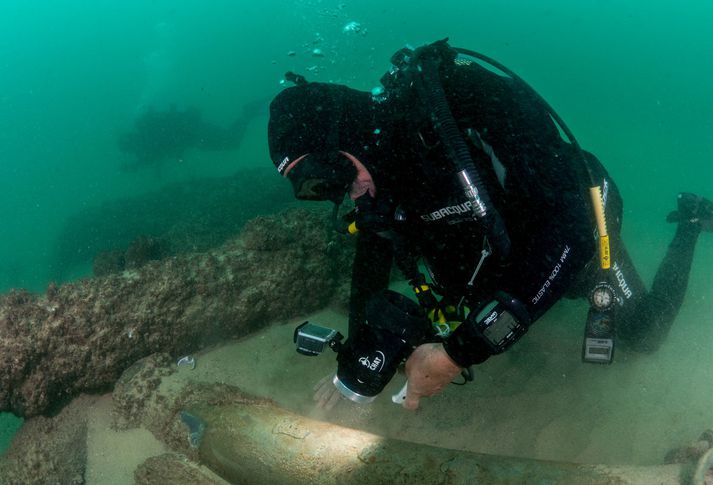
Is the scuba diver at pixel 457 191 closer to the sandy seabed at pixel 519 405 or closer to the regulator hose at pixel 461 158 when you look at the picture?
the regulator hose at pixel 461 158

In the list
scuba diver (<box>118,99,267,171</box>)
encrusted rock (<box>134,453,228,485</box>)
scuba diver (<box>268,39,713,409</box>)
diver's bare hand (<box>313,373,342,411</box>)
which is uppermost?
scuba diver (<box>268,39,713,409</box>)

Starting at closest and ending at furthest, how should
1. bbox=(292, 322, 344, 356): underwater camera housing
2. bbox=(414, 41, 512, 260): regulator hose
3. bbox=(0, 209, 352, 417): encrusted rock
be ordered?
bbox=(414, 41, 512, 260): regulator hose, bbox=(292, 322, 344, 356): underwater camera housing, bbox=(0, 209, 352, 417): encrusted rock

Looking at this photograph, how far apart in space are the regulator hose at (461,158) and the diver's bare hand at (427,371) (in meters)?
0.64

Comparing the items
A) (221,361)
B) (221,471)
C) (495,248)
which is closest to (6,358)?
(221,361)

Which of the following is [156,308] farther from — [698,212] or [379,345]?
[698,212]

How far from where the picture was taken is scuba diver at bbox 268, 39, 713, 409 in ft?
6.91

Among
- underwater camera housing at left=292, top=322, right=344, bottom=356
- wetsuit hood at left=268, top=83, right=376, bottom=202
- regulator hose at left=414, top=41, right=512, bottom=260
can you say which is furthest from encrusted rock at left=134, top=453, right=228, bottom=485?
regulator hose at left=414, top=41, right=512, bottom=260

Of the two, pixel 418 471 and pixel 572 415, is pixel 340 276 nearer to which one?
pixel 572 415

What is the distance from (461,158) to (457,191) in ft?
1.08

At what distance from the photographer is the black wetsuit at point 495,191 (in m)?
2.13

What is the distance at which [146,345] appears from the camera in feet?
12.6

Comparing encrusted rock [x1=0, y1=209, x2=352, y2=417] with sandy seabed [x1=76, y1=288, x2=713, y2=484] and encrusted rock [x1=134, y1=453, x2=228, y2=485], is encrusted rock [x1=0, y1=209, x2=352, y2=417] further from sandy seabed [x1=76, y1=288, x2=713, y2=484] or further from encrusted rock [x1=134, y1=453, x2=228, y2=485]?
encrusted rock [x1=134, y1=453, x2=228, y2=485]

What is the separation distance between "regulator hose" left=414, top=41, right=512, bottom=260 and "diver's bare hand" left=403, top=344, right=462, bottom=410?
0.64 metres

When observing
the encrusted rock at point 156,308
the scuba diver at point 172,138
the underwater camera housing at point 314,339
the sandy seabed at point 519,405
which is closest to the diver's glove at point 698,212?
the sandy seabed at point 519,405
